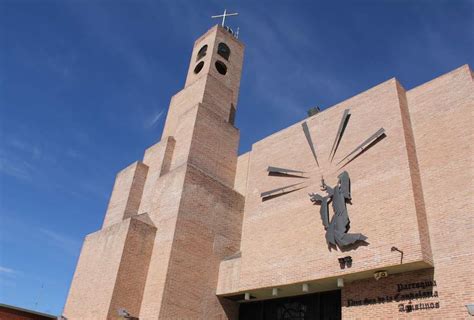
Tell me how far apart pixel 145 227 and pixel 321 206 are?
606cm

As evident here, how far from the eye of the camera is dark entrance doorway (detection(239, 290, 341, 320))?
12.4 metres

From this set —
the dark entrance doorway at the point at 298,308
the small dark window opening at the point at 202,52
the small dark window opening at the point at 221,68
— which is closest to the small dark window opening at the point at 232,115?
the small dark window opening at the point at 221,68

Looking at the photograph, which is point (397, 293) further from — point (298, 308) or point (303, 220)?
point (298, 308)

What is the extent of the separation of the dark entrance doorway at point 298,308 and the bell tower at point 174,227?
716 mm

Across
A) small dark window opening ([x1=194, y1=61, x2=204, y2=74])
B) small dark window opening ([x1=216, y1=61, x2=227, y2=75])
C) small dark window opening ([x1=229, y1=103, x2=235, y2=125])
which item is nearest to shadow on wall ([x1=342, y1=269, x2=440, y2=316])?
small dark window opening ([x1=229, y1=103, x2=235, y2=125])

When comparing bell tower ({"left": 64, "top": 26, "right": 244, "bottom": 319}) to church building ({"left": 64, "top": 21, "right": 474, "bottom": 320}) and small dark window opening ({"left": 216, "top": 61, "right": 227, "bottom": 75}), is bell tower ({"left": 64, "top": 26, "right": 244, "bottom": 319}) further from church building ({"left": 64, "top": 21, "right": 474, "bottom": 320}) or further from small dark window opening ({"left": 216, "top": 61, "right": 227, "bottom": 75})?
small dark window opening ({"left": 216, "top": 61, "right": 227, "bottom": 75})

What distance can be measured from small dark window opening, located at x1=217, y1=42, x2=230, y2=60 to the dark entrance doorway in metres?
11.9

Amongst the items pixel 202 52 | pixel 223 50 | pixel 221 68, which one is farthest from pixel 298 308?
pixel 202 52

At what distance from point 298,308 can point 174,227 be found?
15.4 ft

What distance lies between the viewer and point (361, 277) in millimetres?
10953

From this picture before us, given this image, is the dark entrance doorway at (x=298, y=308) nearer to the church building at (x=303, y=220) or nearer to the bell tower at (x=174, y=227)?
the church building at (x=303, y=220)

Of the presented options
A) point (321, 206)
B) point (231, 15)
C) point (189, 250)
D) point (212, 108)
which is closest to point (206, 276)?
point (189, 250)

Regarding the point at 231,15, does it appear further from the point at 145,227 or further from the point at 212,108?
the point at 145,227

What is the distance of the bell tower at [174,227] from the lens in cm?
1336
